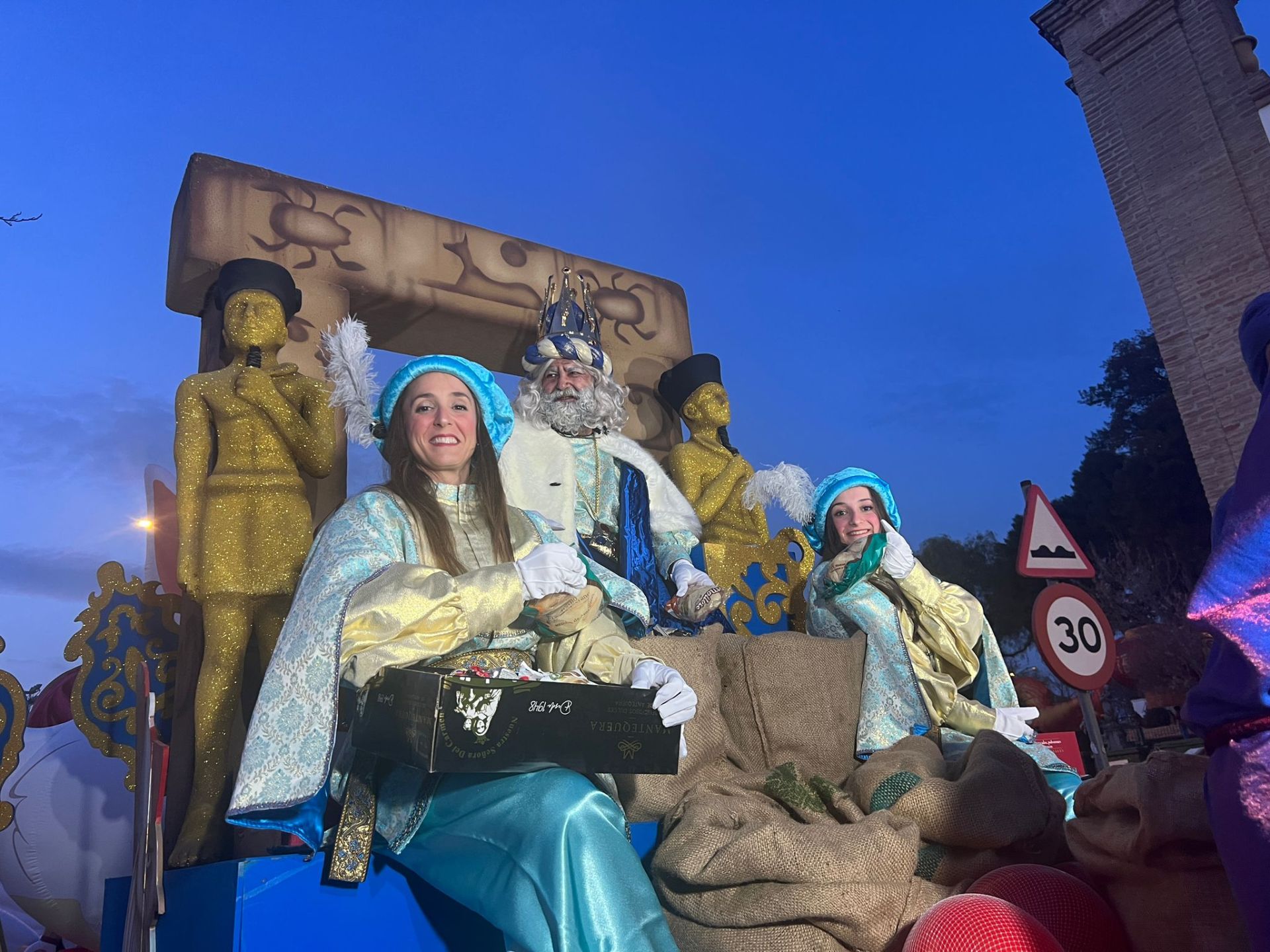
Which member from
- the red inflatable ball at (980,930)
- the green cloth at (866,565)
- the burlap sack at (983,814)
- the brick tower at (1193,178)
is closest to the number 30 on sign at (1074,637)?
the green cloth at (866,565)

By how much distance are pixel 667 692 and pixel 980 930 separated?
93cm

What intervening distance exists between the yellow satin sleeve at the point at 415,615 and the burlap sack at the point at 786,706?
1209 mm

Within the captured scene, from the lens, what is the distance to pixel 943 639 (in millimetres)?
3994

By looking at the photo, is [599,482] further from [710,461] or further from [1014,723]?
[1014,723]

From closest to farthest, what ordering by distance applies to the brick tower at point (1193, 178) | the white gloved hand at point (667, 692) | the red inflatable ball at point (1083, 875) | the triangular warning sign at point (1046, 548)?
1. the red inflatable ball at point (1083, 875)
2. the white gloved hand at point (667, 692)
3. the triangular warning sign at point (1046, 548)
4. the brick tower at point (1193, 178)

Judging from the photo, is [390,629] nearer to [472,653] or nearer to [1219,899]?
[472,653]

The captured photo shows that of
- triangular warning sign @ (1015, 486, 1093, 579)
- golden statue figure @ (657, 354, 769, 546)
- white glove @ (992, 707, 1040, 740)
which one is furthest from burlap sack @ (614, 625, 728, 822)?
triangular warning sign @ (1015, 486, 1093, 579)

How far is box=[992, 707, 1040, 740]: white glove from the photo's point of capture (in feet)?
12.4

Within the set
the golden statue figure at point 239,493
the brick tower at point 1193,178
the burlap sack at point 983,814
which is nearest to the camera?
the burlap sack at point 983,814

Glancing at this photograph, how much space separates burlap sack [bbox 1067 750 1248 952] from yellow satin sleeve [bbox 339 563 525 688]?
1.40 metres

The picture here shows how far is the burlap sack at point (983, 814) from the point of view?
93.2 inches

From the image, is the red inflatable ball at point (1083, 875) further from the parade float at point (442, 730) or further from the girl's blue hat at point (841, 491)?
the girl's blue hat at point (841, 491)

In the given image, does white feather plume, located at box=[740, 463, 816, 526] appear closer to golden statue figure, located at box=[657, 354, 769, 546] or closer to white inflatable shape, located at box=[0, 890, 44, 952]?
golden statue figure, located at box=[657, 354, 769, 546]

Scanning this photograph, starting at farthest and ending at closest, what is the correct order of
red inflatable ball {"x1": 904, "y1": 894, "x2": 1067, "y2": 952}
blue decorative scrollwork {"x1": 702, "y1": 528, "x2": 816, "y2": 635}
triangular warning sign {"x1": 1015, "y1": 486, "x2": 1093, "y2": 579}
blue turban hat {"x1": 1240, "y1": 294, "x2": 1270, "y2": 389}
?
1. triangular warning sign {"x1": 1015, "y1": 486, "x2": 1093, "y2": 579}
2. blue decorative scrollwork {"x1": 702, "y1": 528, "x2": 816, "y2": 635}
3. blue turban hat {"x1": 1240, "y1": 294, "x2": 1270, "y2": 389}
4. red inflatable ball {"x1": 904, "y1": 894, "x2": 1067, "y2": 952}
